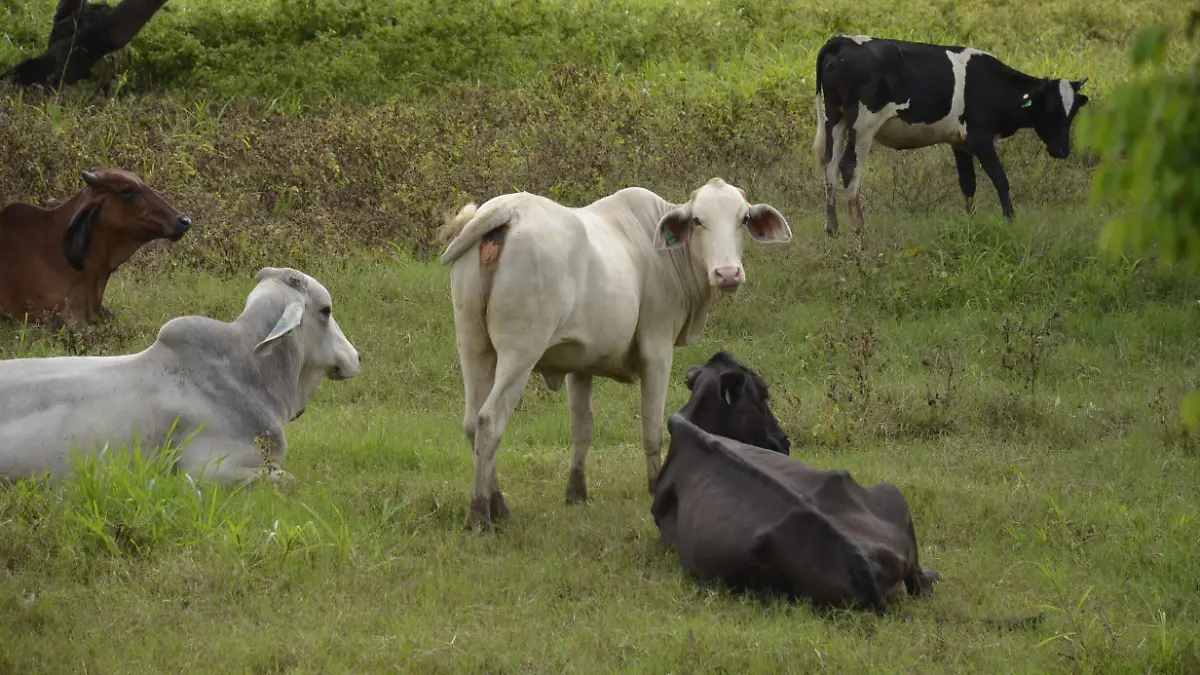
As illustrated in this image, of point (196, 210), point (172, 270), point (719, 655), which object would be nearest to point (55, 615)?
point (719, 655)

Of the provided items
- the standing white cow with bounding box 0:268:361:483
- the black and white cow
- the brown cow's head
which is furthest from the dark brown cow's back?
the black and white cow

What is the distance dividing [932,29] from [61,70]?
9.28 m

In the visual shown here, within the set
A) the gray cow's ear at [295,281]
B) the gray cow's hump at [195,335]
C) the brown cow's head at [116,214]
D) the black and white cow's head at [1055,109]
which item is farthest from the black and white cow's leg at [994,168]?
the gray cow's hump at [195,335]

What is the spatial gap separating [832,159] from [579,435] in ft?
18.0

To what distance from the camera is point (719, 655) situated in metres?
4.91

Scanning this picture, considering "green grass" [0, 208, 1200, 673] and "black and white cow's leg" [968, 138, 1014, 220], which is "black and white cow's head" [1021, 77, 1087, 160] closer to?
"black and white cow's leg" [968, 138, 1014, 220]

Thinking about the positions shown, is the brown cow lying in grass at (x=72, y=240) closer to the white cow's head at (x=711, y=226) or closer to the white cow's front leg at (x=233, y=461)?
the white cow's front leg at (x=233, y=461)

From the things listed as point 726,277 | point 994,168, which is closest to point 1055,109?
point 994,168

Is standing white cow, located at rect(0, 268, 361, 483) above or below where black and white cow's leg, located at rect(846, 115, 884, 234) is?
below

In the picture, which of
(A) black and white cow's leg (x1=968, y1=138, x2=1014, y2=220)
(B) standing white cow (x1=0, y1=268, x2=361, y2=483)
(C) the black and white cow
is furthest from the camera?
(A) black and white cow's leg (x1=968, y1=138, x2=1014, y2=220)

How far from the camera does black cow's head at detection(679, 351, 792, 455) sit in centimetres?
666

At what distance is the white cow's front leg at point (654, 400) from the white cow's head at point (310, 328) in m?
1.45

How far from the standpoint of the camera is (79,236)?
31.8 ft

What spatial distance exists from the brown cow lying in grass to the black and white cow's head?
22.0 ft
